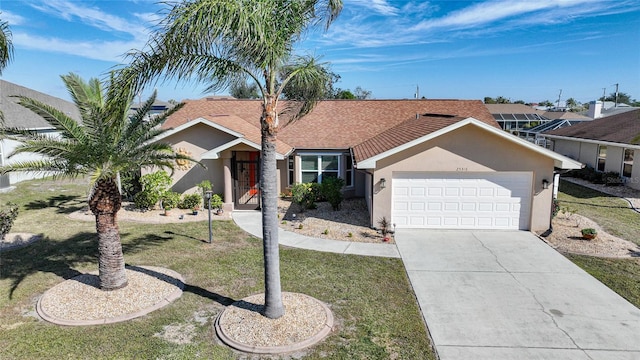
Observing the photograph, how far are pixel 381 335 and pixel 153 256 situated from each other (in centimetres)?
732

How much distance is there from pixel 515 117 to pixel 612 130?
29.3 m

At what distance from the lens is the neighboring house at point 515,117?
169 feet

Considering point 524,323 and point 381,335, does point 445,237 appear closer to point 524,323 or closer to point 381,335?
point 524,323

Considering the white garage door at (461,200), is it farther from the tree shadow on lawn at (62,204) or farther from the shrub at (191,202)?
the tree shadow on lawn at (62,204)

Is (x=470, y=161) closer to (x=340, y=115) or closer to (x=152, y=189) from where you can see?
Result: (x=340, y=115)

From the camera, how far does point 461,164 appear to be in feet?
45.2

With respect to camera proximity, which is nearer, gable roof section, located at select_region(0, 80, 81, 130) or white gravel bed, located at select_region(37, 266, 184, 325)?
white gravel bed, located at select_region(37, 266, 184, 325)

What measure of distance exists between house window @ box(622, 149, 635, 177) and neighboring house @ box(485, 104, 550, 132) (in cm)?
2921

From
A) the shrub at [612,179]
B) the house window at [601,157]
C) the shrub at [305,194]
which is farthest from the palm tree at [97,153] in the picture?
the house window at [601,157]

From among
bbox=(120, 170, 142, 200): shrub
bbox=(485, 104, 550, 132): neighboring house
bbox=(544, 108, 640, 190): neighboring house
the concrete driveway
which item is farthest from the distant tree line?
bbox=(485, 104, 550, 132): neighboring house

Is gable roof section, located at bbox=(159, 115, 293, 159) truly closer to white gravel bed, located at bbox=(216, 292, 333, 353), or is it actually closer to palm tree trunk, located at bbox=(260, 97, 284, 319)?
white gravel bed, located at bbox=(216, 292, 333, 353)

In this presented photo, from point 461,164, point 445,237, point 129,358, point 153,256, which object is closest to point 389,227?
point 445,237

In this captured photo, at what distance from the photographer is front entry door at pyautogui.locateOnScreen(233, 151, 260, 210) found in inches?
702

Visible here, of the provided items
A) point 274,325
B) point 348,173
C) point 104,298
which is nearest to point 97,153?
point 104,298
